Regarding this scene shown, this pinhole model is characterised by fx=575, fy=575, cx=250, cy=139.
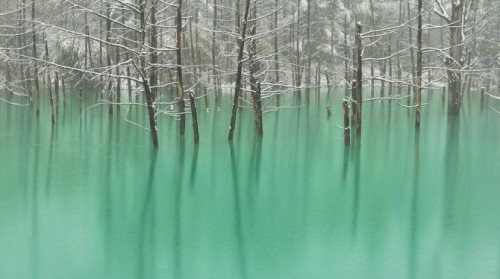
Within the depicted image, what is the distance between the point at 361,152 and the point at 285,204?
8187 mm

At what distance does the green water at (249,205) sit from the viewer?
890 cm

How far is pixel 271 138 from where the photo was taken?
24.5 metres

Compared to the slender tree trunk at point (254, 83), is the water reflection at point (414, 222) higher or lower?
lower

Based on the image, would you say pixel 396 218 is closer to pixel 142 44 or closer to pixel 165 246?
pixel 165 246

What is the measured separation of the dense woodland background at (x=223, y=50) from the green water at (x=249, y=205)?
7.67 feet

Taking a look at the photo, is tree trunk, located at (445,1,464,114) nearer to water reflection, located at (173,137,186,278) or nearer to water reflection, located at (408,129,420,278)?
water reflection, located at (408,129,420,278)

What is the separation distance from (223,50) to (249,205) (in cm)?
2413

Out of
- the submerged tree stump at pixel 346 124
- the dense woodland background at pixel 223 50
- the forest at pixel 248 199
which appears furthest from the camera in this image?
the dense woodland background at pixel 223 50

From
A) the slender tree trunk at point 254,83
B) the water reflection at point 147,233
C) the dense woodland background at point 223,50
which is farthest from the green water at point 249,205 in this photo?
the dense woodland background at point 223,50

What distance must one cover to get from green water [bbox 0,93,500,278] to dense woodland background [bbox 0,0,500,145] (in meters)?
2.34

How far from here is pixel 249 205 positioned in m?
13.0

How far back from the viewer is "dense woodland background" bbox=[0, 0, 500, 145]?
829 inches

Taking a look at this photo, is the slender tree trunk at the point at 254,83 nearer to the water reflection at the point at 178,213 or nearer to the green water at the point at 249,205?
the green water at the point at 249,205

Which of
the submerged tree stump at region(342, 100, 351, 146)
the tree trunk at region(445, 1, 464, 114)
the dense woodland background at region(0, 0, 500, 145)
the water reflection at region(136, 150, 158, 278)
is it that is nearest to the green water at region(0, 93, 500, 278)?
the water reflection at region(136, 150, 158, 278)
